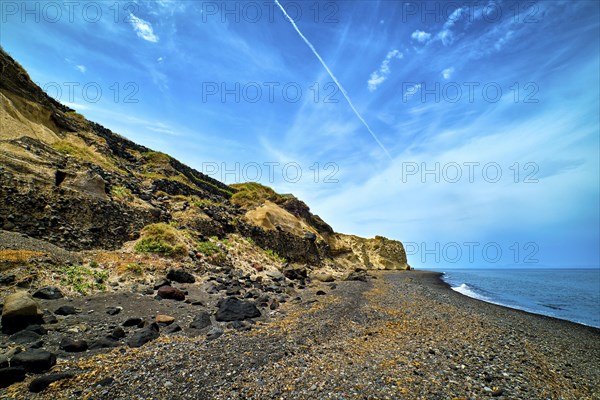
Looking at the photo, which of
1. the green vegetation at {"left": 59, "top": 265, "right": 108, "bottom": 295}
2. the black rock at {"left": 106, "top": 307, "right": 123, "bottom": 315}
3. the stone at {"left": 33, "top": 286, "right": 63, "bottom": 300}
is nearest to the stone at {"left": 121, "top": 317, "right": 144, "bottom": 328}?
the black rock at {"left": 106, "top": 307, "right": 123, "bottom": 315}

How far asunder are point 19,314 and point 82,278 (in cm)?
435

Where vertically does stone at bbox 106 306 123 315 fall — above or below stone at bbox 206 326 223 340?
above

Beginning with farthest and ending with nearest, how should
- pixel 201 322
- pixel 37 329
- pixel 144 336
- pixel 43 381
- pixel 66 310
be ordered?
pixel 201 322
pixel 66 310
pixel 144 336
pixel 37 329
pixel 43 381

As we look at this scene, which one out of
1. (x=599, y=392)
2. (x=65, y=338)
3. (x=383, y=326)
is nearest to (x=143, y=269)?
(x=65, y=338)

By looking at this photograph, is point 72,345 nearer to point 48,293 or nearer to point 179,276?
point 48,293

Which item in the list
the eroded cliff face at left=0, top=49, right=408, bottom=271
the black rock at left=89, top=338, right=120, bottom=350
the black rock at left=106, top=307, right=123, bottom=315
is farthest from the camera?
the eroded cliff face at left=0, top=49, right=408, bottom=271

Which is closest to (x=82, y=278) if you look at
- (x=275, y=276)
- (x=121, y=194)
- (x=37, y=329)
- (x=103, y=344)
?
(x=37, y=329)

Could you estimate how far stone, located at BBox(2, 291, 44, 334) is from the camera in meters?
7.40

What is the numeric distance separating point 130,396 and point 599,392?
13.7 metres

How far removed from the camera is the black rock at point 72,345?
22.9 ft

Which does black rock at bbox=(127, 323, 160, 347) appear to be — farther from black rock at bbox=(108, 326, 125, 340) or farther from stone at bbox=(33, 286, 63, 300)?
stone at bbox=(33, 286, 63, 300)

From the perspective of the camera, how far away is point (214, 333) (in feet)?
30.1

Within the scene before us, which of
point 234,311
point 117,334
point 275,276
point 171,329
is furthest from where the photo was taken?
point 275,276

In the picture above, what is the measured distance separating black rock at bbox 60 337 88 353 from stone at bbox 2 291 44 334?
1.56m
